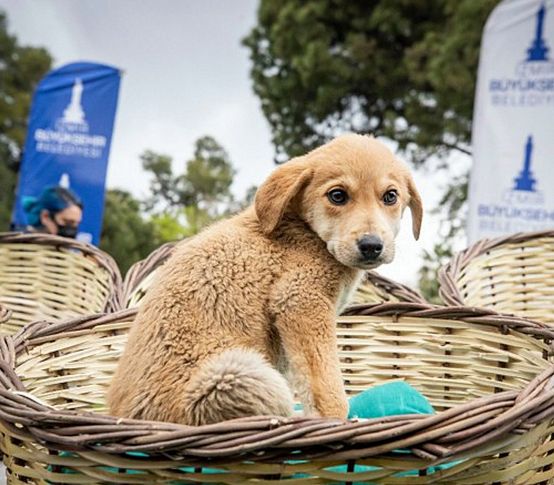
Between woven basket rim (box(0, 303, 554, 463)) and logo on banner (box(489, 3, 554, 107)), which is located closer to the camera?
woven basket rim (box(0, 303, 554, 463))

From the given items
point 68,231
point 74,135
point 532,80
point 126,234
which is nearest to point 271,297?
point 532,80

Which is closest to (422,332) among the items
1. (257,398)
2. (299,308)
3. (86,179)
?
(299,308)

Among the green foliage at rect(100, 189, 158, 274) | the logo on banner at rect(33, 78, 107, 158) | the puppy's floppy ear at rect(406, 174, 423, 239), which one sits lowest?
the green foliage at rect(100, 189, 158, 274)

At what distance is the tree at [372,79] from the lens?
5676 millimetres

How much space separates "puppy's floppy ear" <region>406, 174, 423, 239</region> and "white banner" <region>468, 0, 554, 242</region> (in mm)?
2587

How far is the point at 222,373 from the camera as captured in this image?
84cm

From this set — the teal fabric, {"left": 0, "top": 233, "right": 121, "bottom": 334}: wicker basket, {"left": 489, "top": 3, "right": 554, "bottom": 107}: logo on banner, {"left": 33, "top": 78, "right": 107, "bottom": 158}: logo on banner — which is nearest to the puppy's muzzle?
the teal fabric

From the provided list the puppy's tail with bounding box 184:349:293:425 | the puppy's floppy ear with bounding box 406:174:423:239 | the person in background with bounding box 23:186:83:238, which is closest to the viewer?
the puppy's tail with bounding box 184:349:293:425

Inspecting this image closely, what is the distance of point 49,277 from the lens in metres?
1.77

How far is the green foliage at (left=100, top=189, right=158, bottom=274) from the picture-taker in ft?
17.7

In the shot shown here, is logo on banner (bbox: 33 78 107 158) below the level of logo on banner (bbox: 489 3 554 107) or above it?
below

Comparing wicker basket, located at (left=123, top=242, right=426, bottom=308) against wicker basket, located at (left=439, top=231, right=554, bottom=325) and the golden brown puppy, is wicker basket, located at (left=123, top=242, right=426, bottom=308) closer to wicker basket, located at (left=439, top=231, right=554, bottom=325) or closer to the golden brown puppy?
wicker basket, located at (left=439, top=231, right=554, bottom=325)

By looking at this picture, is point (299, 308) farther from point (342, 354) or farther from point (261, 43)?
point (261, 43)

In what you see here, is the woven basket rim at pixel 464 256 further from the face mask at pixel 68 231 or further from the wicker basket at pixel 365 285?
the face mask at pixel 68 231
